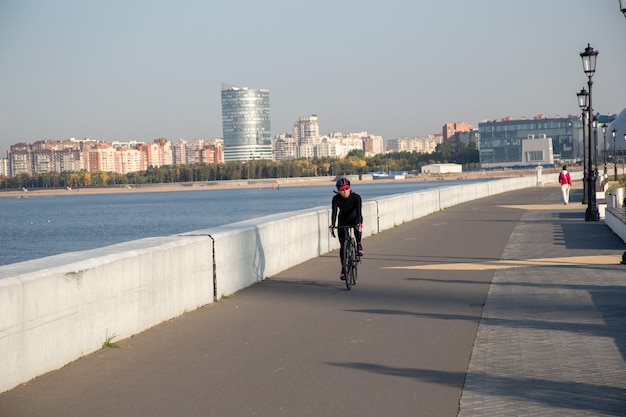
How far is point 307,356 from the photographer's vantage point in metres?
8.81

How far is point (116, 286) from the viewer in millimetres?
9797

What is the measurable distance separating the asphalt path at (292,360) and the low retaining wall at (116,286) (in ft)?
0.59

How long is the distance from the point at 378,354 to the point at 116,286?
2.87 meters

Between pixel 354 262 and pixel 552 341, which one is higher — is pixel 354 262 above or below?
above

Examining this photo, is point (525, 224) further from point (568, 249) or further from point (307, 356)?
point (307, 356)

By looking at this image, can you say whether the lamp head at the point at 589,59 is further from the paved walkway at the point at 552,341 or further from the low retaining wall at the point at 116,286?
the low retaining wall at the point at 116,286

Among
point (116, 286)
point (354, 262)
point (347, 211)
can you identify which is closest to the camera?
point (116, 286)

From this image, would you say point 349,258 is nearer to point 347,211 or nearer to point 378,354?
point 347,211

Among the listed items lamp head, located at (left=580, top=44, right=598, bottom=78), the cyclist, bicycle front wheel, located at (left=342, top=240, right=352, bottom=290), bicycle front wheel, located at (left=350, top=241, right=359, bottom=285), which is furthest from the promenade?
lamp head, located at (left=580, top=44, right=598, bottom=78)

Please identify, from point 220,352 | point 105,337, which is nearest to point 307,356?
point 220,352

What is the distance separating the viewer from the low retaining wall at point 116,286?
782cm

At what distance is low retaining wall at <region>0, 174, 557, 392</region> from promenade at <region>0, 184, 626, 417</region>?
8.2 inches

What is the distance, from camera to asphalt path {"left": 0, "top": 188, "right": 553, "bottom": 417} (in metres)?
6.96

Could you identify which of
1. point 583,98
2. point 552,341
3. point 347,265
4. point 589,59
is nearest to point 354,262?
point 347,265
